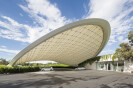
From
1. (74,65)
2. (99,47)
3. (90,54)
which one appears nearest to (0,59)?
(74,65)

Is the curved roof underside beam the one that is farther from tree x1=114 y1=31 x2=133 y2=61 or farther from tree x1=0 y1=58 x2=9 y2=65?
tree x1=0 y1=58 x2=9 y2=65

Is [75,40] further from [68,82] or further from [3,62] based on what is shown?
[3,62]

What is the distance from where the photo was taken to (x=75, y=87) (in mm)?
7391

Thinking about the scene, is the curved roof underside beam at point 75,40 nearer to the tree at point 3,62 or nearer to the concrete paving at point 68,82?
the concrete paving at point 68,82

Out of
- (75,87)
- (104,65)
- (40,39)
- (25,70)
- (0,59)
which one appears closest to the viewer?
(75,87)

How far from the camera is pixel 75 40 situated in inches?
1067

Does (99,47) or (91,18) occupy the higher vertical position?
(91,18)

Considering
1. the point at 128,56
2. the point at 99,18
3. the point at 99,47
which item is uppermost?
the point at 99,18

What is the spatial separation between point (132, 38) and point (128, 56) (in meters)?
4.57

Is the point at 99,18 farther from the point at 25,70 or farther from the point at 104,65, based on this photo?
the point at 25,70

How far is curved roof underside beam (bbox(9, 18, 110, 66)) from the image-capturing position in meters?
18.6

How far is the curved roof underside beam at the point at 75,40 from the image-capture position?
61.0ft

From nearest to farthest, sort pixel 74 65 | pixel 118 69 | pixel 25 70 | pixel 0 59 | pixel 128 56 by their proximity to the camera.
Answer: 1. pixel 128 56
2. pixel 25 70
3. pixel 118 69
4. pixel 74 65
5. pixel 0 59

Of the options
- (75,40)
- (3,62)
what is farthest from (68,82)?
(3,62)
